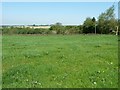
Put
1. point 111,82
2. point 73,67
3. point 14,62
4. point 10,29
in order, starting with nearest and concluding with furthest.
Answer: point 111,82, point 73,67, point 14,62, point 10,29

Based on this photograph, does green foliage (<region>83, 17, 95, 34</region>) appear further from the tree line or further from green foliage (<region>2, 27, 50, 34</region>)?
green foliage (<region>2, 27, 50, 34</region>)

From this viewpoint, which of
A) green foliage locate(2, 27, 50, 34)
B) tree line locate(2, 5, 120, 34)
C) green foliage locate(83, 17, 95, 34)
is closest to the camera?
green foliage locate(2, 27, 50, 34)

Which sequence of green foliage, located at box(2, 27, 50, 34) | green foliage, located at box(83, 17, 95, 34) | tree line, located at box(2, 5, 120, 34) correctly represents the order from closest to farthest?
green foliage, located at box(2, 27, 50, 34), tree line, located at box(2, 5, 120, 34), green foliage, located at box(83, 17, 95, 34)

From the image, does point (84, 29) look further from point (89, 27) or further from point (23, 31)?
point (23, 31)

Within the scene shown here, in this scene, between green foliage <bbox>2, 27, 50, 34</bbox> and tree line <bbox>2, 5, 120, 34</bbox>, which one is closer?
green foliage <bbox>2, 27, 50, 34</bbox>

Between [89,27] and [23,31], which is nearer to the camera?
[23,31]

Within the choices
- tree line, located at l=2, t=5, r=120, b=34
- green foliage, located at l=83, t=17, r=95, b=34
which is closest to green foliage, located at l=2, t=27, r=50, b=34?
tree line, located at l=2, t=5, r=120, b=34

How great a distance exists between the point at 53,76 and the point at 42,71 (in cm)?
85

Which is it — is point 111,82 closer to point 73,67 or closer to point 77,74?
point 77,74

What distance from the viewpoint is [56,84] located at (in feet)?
27.0

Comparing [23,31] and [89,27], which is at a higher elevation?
[89,27]

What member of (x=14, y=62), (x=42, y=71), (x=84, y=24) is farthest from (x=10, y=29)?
(x=42, y=71)

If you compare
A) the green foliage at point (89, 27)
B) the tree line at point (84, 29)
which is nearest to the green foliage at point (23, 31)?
the tree line at point (84, 29)

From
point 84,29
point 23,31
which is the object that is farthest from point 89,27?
point 23,31
